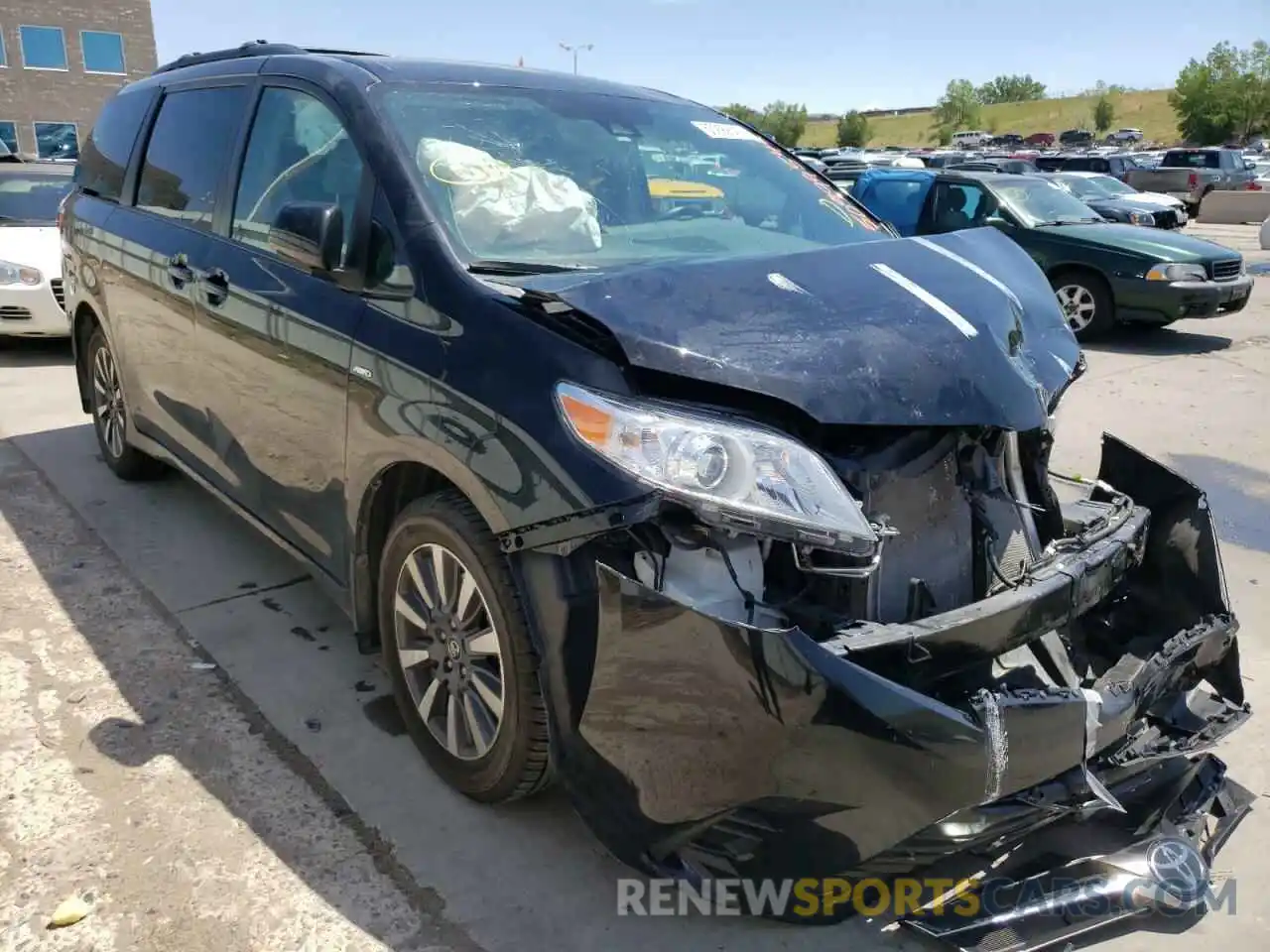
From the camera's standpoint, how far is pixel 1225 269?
10.0 metres

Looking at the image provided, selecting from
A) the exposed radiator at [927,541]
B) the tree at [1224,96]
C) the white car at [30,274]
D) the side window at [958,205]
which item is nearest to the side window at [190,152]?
the exposed radiator at [927,541]

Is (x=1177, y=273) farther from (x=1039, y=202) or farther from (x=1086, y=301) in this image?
(x=1039, y=202)

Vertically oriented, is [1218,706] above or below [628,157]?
below

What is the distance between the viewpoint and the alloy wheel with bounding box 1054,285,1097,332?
33.6ft

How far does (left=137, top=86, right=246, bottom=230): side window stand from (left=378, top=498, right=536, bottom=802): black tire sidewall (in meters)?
1.79

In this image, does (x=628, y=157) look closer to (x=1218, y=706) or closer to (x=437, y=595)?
(x=437, y=595)

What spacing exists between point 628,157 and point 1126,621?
2.10 m

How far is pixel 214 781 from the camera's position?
9.57 feet

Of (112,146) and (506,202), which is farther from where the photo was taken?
(112,146)

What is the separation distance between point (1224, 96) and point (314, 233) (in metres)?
80.7

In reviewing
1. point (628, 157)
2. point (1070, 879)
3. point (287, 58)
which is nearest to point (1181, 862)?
point (1070, 879)

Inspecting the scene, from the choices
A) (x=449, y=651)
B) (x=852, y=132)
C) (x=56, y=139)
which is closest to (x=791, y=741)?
(x=449, y=651)

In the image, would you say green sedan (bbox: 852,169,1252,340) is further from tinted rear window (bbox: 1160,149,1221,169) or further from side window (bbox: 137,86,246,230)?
tinted rear window (bbox: 1160,149,1221,169)

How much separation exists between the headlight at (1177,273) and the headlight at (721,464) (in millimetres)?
9095
